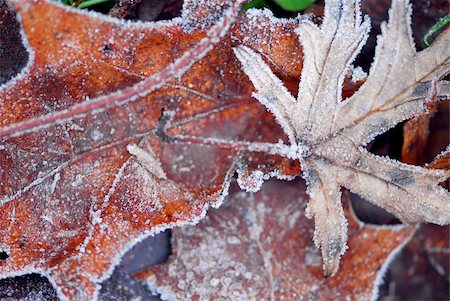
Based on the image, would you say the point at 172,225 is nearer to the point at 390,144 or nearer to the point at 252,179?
the point at 252,179

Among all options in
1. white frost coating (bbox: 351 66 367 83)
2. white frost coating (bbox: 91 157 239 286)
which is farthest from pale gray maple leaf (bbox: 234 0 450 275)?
white frost coating (bbox: 91 157 239 286)

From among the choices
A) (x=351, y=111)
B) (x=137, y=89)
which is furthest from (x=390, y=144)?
(x=137, y=89)

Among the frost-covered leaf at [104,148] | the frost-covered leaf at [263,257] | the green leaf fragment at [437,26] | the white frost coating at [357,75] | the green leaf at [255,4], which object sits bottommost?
the frost-covered leaf at [263,257]

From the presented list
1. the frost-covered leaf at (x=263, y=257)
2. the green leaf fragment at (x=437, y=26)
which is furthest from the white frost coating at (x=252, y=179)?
the green leaf fragment at (x=437, y=26)

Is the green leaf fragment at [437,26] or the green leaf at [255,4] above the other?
the green leaf fragment at [437,26]

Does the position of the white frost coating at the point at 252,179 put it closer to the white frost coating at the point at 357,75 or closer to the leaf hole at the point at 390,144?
the white frost coating at the point at 357,75

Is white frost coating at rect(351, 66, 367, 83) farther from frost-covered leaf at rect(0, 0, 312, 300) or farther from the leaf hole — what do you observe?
the leaf hole
